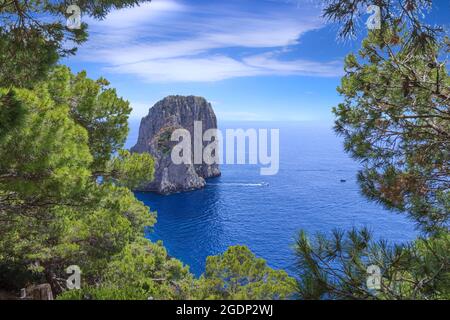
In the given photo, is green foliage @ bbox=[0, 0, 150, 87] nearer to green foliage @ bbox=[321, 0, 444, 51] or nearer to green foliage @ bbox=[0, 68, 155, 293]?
green foliage @ bbox=[0, 68, 155, 293]

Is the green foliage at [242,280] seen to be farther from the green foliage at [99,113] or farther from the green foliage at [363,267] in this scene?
the green foliage at [99,113]

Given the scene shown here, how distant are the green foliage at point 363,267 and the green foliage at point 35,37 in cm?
483

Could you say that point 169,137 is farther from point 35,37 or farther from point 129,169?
point 35,37

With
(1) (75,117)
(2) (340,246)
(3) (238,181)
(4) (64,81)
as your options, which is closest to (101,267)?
(1) (75,117)

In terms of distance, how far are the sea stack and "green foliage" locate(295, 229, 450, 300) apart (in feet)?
203

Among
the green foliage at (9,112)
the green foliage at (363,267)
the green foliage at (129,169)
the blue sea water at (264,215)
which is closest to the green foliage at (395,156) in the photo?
the green foliage at (363,267)

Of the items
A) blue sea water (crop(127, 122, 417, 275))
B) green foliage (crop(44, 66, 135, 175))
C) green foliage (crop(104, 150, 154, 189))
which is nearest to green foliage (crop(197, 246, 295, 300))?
green foliage (crop(104, 150, 154, 189))

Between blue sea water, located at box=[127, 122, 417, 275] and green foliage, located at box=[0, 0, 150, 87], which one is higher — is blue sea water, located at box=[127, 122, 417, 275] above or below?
below

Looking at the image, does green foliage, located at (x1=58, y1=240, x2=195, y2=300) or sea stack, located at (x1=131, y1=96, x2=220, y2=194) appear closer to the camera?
green foliage, located at (x1=58, y1=240, x2=195, y2=300)

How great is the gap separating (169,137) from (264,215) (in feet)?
130

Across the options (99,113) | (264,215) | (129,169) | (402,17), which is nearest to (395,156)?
(402,17)

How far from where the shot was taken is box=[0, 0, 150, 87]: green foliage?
5059 mm

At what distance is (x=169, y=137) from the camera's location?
7756cm
